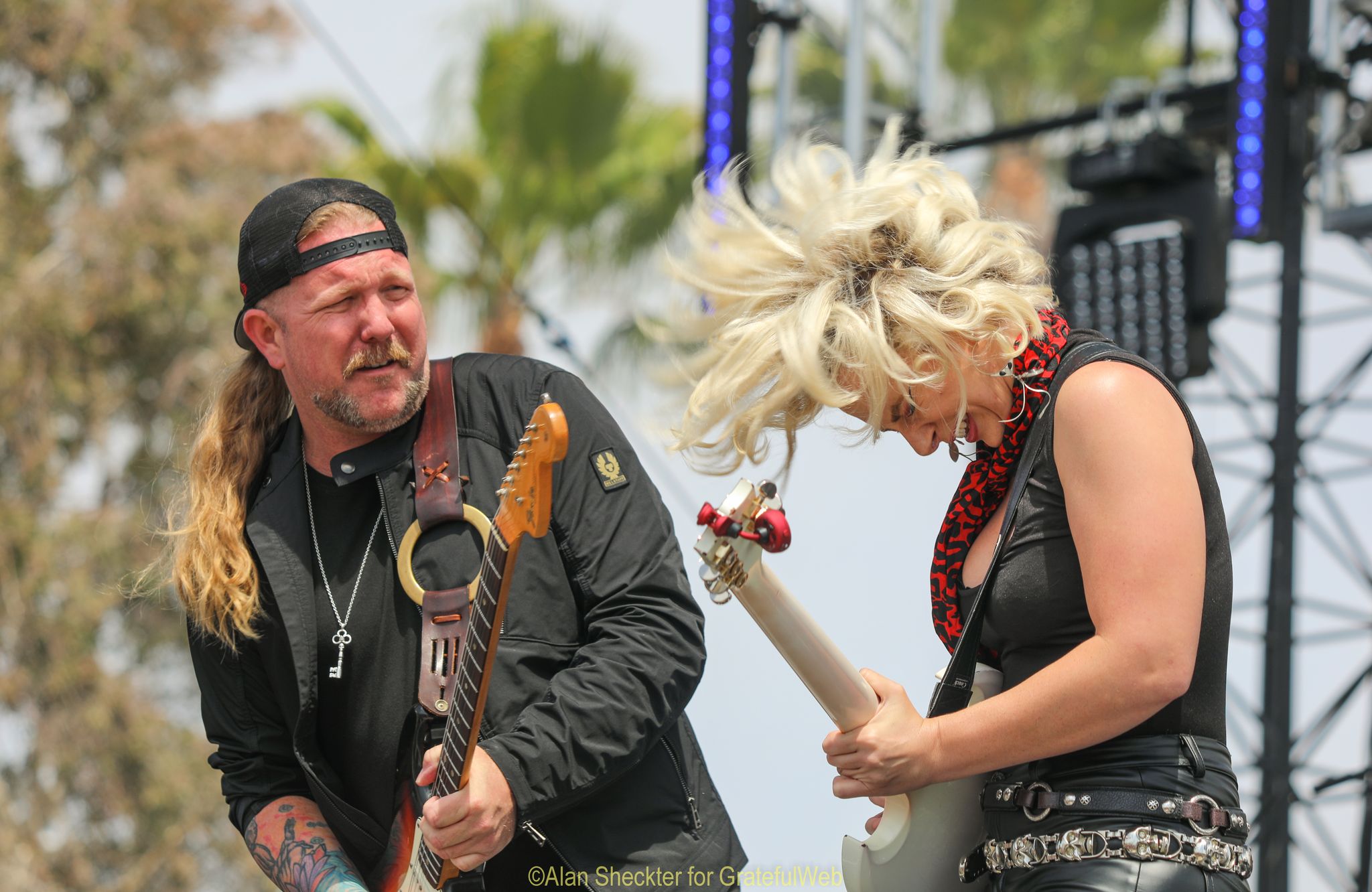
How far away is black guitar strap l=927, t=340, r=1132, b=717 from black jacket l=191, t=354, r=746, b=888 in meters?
0.45

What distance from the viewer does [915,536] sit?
3.18 m

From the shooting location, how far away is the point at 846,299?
2.17 meters

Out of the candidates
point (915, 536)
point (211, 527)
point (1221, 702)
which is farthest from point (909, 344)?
point (211, 527)

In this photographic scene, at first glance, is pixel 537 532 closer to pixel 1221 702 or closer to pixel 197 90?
pixel 1221 702

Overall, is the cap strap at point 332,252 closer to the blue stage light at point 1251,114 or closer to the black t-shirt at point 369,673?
the black t-shirt at point 369,673

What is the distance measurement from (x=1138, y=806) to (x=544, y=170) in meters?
13.1

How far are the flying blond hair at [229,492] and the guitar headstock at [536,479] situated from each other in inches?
30.0

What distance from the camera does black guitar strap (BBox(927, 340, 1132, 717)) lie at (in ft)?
6.96

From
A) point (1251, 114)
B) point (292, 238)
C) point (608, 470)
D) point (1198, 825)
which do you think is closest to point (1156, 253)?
point (1251, 114)

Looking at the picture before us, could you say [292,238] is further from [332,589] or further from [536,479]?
[536,479]

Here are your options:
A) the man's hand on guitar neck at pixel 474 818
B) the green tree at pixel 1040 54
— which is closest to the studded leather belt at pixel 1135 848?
the man's hand on guitar neck at pixel 474 818

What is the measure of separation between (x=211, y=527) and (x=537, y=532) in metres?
0.92

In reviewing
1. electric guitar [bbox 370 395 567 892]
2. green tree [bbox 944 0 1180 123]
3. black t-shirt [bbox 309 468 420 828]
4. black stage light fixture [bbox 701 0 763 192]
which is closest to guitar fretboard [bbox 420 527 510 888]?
electric guitar [bbox 370 395 567 892]

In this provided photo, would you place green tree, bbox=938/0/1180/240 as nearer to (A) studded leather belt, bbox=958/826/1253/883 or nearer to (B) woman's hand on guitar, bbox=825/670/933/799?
(B) woman's hand on guitar, bbox=825/670/933/799
